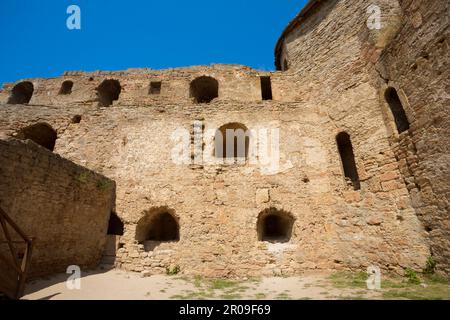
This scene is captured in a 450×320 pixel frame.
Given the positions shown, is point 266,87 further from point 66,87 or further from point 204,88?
point 66,87

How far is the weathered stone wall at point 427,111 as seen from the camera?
536cm

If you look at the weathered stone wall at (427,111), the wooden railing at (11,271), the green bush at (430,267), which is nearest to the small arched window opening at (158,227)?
the wooden railing at (11,271)

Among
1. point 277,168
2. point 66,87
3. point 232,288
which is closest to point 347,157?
point 277,168

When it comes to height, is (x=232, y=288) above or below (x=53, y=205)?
below

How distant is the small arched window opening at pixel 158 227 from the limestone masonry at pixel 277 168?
55 millimetres

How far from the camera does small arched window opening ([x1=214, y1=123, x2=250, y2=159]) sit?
9.55m

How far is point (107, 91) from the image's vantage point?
12578 mm

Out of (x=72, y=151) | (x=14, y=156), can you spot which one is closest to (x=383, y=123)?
(x=14, y=156)

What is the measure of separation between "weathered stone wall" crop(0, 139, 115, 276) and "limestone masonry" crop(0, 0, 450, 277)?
0.03 meters

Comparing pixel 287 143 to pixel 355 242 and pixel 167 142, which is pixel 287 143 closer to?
pixel 355 242

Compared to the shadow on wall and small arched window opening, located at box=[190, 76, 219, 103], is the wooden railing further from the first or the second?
the shadow on wall

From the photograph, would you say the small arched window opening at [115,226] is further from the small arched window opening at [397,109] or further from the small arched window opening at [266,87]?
the small arched window opening at [397,109]

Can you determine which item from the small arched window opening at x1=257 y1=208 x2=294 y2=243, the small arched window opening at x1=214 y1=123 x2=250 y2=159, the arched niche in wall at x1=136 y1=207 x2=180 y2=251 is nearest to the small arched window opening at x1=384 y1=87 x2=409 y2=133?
the small arched window opening at x1=257 y1=208 x2=294 y2=243

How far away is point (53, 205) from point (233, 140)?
6342 millimetres
